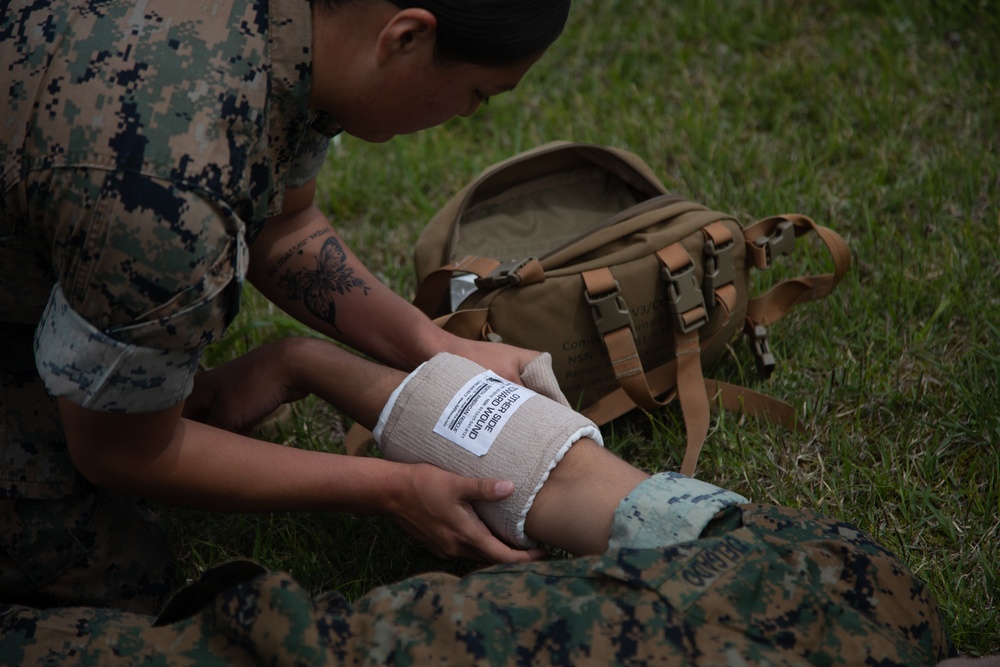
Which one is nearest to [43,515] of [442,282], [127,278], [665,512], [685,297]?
[127,278]

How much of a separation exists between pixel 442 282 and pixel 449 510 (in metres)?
0.65

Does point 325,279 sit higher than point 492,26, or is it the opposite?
point 492,26

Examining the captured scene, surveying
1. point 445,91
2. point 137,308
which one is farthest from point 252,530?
point 445,91

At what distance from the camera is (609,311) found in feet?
6.73

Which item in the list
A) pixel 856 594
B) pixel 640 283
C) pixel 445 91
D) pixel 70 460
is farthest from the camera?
pixel 640 283

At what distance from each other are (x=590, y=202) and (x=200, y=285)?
1.32 metres

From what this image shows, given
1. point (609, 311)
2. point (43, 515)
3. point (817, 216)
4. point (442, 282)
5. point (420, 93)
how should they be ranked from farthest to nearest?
point (817, 216)
point (442, 282)
point (609, 311)
point (43, 515)
point (420, 93)

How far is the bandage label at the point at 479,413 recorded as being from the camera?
1.71m

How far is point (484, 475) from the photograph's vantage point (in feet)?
5.59

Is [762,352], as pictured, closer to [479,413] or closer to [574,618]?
[479,413]

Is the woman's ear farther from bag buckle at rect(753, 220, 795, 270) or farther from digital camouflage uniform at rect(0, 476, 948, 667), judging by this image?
bag buckle at rect(753, 220, 795, 270)

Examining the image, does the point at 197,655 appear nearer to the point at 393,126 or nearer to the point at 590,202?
the point at 393,126

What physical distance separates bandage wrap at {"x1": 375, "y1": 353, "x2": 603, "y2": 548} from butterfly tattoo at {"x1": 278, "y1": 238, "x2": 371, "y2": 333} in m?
0.33

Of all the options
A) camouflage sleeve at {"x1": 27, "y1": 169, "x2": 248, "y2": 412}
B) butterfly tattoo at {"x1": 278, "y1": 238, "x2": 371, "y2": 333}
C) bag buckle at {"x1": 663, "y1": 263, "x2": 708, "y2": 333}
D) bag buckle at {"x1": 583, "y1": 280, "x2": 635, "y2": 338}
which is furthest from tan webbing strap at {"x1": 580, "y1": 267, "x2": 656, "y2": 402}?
camouflage sleeve at {"x1": 27, "y1": 169, "x2": 248, "y2": 412}
